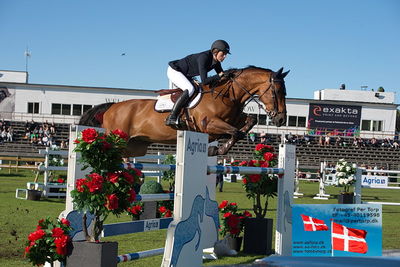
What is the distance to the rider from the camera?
6633mm

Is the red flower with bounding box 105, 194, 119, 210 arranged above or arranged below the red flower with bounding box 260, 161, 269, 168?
below

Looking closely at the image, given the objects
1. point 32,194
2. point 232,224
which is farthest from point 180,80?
point 32,194

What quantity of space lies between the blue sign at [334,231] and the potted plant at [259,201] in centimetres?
50

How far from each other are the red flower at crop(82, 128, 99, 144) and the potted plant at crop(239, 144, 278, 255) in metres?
2.86

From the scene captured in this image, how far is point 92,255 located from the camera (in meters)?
3.70

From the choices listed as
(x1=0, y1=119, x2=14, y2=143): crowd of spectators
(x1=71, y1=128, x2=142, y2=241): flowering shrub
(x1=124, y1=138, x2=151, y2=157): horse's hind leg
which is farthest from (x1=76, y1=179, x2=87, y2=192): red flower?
(x1=0, y1=119, x2=14, y2=143): crowd of spectators

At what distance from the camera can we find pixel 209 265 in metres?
5.39

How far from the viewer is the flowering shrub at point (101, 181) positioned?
3828 millimetres

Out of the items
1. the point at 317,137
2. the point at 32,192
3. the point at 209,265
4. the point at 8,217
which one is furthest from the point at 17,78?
the point at 209,265

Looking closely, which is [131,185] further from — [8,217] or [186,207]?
[8,217]

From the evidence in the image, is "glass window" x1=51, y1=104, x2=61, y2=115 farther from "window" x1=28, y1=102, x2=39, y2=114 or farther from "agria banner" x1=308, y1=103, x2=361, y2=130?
"agria banner" x1=308, y1=103, x2=361, y2=130

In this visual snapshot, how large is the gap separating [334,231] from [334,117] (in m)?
38.1

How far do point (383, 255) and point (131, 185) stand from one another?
3.13 metres

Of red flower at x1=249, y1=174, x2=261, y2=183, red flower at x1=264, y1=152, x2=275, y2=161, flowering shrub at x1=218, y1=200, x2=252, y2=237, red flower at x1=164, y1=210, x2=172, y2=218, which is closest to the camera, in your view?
flowering shrub at x1=218, y1=200, x2=252, y2=237
